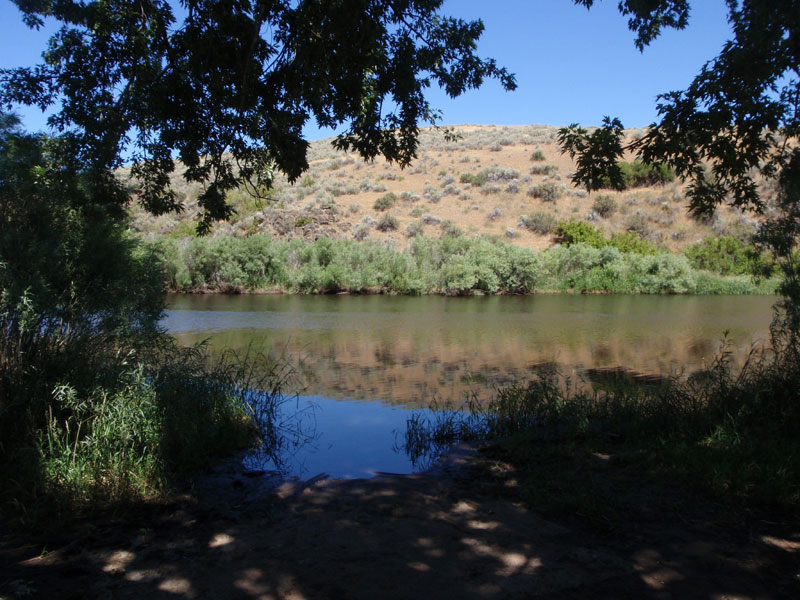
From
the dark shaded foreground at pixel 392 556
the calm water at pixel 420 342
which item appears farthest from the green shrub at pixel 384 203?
the dark shaded foreground at pixel 392 556

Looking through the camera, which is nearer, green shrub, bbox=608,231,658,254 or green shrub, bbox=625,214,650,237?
green shrub, bbox=608,231,658,254

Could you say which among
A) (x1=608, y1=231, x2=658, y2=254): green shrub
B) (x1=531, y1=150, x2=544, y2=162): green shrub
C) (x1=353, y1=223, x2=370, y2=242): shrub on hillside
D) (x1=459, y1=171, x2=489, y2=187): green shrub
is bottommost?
(x1=608, y1=231, x2=658, y2=254): green shrub

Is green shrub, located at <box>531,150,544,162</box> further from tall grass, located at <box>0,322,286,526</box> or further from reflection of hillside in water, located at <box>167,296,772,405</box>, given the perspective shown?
tall grass, located at <box>0,322,286,526</box>

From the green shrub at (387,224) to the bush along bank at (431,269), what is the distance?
6.98 m

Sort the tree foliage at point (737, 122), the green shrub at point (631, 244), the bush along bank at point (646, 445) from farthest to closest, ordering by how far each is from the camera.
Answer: the green shrub at point (631, 244), the tree foliage at point (737, 122), the bush along bank at point (646, 445)

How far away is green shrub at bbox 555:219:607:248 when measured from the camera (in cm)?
3805

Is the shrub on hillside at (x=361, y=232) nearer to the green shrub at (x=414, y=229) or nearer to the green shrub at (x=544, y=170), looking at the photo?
the green shrub at (x=414, y=229)

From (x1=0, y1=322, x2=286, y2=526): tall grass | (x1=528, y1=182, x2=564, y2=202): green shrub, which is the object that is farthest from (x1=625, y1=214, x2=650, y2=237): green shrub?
(x1=0, y1=322, x2=286, y2=526): tall grass

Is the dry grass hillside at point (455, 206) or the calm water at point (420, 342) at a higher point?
the dry grass hillside at point (455, 206)

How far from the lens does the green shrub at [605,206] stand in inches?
1779

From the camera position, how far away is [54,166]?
22.0 feet

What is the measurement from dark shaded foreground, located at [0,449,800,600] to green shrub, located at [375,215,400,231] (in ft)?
125

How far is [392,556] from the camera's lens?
12.3ft

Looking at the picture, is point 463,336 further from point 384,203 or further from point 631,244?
point 384,203
